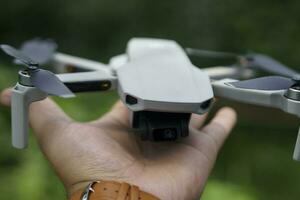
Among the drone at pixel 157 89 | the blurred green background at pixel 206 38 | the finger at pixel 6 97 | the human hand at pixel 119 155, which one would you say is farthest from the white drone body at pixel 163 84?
the blurred green background at pixel 206 38

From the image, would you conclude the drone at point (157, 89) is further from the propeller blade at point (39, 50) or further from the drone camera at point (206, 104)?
the propeller blade at point (39, 50)

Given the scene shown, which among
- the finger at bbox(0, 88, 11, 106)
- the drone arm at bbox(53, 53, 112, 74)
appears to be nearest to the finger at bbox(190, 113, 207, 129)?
the drone arm at bbox(53, 53, 112, 74)

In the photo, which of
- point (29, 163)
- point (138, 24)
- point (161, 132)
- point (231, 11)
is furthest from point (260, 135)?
point (161, 132)

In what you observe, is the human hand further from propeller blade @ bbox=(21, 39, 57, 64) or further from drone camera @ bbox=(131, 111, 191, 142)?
propeller blade @ bbox=(21, 39, 57, 64)

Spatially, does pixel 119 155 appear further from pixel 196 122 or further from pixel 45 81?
pixel 196 122

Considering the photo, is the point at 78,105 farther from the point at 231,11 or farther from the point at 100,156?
the point at 100,156

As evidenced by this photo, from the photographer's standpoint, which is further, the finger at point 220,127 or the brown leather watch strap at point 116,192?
the finger at point 220,127
